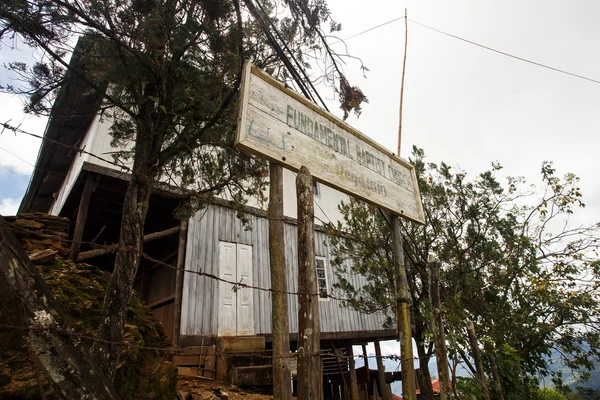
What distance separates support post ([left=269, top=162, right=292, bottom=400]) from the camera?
2.56 m

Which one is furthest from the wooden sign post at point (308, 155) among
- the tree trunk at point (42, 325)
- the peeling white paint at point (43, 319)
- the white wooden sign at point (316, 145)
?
the peeling white paint at point (43, 319)

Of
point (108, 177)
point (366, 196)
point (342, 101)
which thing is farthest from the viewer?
point (108, 177)

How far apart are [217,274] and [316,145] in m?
7.09

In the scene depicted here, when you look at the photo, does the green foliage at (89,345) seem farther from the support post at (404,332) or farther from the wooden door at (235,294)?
the support post at (404,332)

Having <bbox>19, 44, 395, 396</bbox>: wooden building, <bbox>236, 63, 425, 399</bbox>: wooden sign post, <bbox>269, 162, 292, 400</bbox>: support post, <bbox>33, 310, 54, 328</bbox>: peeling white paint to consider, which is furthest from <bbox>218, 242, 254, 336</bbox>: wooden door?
<bbox>33, 310, 54, 328</bbox>: peeling white paint

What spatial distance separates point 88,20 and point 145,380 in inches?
202

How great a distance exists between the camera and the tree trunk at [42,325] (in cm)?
182

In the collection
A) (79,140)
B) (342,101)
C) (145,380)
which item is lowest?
(145,380)

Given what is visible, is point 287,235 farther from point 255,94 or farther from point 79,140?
point 255,94

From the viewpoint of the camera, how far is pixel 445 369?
3.93 m

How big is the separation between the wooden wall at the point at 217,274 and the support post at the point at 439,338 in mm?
4351

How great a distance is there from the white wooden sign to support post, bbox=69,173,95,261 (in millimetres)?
6136

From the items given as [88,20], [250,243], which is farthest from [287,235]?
[88,20]

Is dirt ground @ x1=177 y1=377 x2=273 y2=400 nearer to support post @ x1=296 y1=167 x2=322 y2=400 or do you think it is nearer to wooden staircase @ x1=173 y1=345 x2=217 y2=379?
wooden staircase @ x1=173 y1=345 x2=217 y2=379
